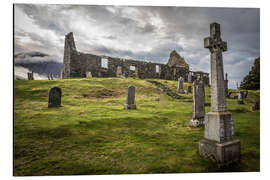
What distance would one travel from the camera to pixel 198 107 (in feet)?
17.5

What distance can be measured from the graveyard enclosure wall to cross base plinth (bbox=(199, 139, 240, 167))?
15.1 m

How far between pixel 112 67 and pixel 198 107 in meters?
17.8

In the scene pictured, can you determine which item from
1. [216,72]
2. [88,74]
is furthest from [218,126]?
[88,74]

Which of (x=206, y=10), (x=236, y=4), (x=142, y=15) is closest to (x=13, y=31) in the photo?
(x=142, y=15)

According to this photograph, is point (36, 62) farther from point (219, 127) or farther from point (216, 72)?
point (219, 127)

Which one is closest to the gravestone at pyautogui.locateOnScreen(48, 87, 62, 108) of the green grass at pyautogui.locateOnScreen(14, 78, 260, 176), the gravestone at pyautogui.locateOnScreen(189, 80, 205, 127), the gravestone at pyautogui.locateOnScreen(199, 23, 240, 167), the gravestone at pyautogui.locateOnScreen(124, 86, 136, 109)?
the green grass at pyautogui.locateOnScreen(14, 78, 260, 176)

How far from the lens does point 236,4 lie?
16.3ft

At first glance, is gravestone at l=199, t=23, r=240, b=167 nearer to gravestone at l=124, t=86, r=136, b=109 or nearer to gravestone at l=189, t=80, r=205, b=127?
gravestone at l=189, t=80, r=205, b=127

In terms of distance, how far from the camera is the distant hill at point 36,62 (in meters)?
5.02

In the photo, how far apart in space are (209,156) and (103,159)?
1922mm

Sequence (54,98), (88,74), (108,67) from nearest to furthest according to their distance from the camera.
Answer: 1. (54,98)
2. (88,74)
3. (108,67)

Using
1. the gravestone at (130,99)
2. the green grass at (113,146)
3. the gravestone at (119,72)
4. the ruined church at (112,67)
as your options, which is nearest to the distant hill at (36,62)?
the green grass at (113,146)

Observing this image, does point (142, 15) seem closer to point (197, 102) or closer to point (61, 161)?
point (197, 102)

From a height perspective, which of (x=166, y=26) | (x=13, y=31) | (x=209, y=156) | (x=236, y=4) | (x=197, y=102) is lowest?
(x=209, y=156)
